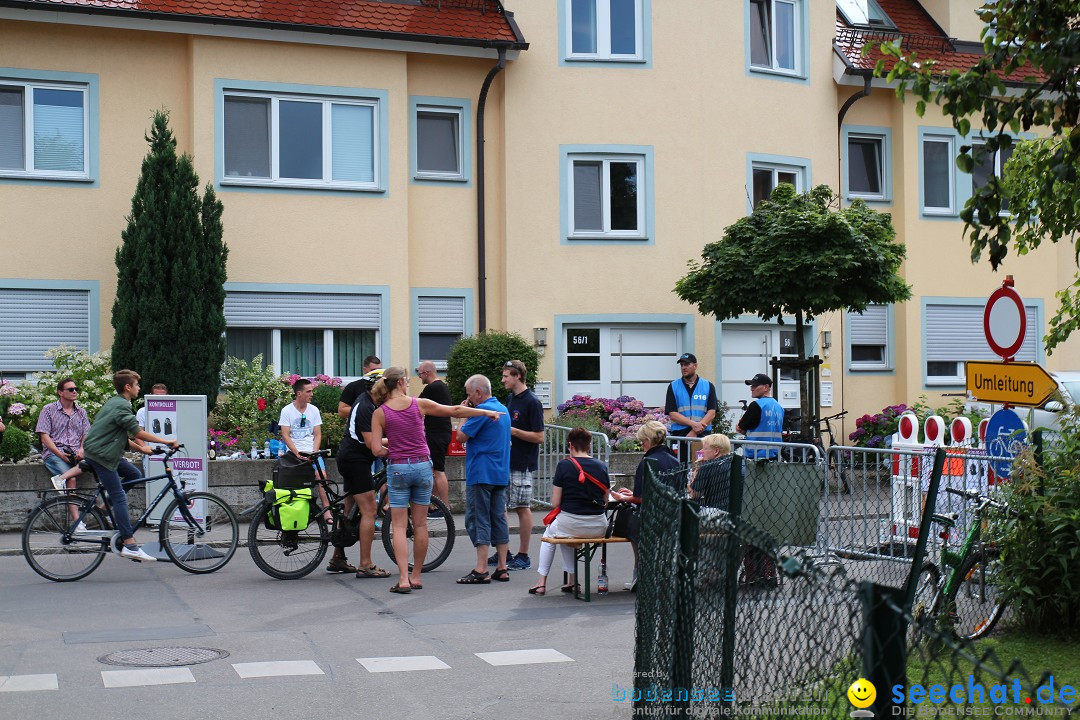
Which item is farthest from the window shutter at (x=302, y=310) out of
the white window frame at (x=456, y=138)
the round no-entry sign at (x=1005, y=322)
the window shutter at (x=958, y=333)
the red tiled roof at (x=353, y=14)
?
the round no-entry sign at (x=1005, y=322)

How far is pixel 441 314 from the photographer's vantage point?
20172 millimetres

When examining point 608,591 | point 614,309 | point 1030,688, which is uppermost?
point 614,309

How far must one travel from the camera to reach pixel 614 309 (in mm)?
20516

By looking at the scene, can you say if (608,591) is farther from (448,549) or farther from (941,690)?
(941,690)

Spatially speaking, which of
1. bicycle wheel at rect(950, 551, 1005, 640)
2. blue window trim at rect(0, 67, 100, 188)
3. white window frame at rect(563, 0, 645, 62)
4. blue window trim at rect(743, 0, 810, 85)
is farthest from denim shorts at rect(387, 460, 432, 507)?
blue window trim at rect(743, 0, 810, 85)

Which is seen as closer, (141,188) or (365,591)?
(365,591)

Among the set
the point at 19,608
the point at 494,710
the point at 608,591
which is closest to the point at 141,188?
the point at 19,608

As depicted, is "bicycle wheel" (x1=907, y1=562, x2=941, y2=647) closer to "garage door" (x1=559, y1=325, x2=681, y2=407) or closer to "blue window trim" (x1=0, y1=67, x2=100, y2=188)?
"garage door" (x1=559, y1=325, x2=681, y2=407)

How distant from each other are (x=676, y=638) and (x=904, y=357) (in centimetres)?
1890

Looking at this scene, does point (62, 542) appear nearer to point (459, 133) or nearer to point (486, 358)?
point (486, 358)

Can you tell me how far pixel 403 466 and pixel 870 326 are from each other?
1419 centimetres

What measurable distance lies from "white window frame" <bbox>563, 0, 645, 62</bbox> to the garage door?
4333 millimetres

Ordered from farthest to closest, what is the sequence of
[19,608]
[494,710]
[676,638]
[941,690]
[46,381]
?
[46,381] → [19,608] → [494,710] → [941,690] → [676,638]

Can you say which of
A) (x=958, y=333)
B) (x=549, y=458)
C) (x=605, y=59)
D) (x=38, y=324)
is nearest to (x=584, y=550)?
(x=549, y=458)
